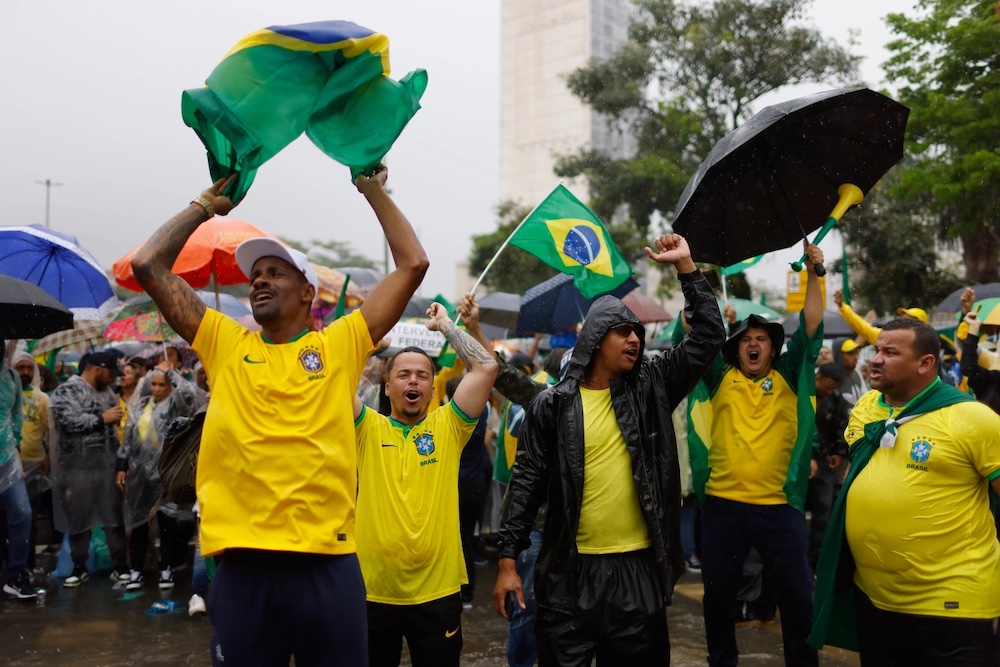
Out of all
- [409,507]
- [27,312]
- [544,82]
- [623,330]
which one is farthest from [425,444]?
[544,82]

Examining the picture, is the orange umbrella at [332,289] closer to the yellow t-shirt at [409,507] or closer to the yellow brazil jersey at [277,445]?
the yellow t-shirt at [409,507]

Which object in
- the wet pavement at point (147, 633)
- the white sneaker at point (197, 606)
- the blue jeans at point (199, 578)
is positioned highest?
the blue jeans at point (199, 578)

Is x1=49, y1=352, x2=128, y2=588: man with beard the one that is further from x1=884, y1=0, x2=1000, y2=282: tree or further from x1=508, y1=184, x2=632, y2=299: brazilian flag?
x1=884, y1=0, x2=1000, y2=282: tree

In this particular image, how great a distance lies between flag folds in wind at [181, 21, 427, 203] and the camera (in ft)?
10.7

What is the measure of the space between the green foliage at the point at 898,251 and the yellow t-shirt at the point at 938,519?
23583 millimetres

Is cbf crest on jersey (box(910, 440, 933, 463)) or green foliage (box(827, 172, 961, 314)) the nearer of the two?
cbf crest on jersey (box(910, 440, 933, 463))

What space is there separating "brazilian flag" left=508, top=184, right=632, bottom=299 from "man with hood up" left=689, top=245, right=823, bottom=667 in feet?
5.86

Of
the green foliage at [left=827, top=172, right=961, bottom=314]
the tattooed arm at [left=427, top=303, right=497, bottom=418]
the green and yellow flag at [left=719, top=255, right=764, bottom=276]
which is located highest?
the green foliage at [left=827, top=172, right=961, bottom=314]

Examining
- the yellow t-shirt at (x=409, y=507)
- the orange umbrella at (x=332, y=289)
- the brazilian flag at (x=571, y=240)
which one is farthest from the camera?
the orange umbrella at (x=332, y=289)

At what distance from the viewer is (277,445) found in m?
3.26

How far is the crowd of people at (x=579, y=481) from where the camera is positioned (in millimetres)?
3293

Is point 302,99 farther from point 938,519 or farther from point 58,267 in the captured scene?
point 58,267

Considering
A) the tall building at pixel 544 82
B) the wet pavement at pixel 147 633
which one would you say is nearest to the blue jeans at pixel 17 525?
the wet pavement at pixel 147 633

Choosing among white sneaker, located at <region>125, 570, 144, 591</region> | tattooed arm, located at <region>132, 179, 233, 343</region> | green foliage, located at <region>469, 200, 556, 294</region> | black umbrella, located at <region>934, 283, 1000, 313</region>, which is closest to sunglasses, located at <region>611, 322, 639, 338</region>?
tattooed arm, located at <region>132, 179, 233, 343</region>
